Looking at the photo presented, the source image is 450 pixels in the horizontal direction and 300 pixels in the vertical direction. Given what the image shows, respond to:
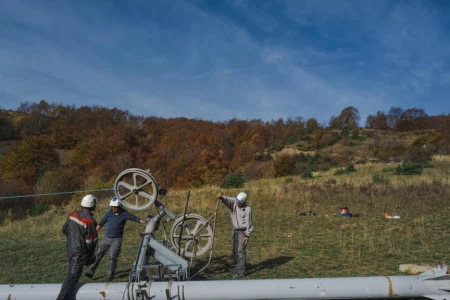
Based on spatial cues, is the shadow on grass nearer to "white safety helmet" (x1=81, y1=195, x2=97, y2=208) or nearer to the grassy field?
the grassy field

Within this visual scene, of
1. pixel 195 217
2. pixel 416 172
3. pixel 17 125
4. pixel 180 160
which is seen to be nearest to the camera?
pixel 195 217

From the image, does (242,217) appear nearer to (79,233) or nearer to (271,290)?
(271,290)

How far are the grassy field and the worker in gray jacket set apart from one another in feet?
1.46

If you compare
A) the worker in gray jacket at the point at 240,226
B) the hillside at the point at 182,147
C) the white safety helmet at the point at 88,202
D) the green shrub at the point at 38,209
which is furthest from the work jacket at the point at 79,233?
the hillside at the point at 182,147

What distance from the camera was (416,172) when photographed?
29859mm

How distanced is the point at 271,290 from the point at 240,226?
107 inches

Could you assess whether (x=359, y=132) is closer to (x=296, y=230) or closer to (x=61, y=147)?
(x=61, y=147)

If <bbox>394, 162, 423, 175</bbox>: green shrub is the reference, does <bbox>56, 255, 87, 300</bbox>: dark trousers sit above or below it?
below

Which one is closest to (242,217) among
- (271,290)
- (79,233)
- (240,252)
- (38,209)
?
(240,252)

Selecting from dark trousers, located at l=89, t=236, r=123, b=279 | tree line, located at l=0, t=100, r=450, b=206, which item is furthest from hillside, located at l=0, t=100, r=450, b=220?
dark trousers, located at l=89, t=236, r=123, b=279

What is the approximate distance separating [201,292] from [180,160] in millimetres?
51042

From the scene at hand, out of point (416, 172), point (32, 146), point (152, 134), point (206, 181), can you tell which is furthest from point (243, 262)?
point (152, 134)

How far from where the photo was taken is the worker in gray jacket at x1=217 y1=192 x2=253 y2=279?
877 centimetres

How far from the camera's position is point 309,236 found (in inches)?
553
